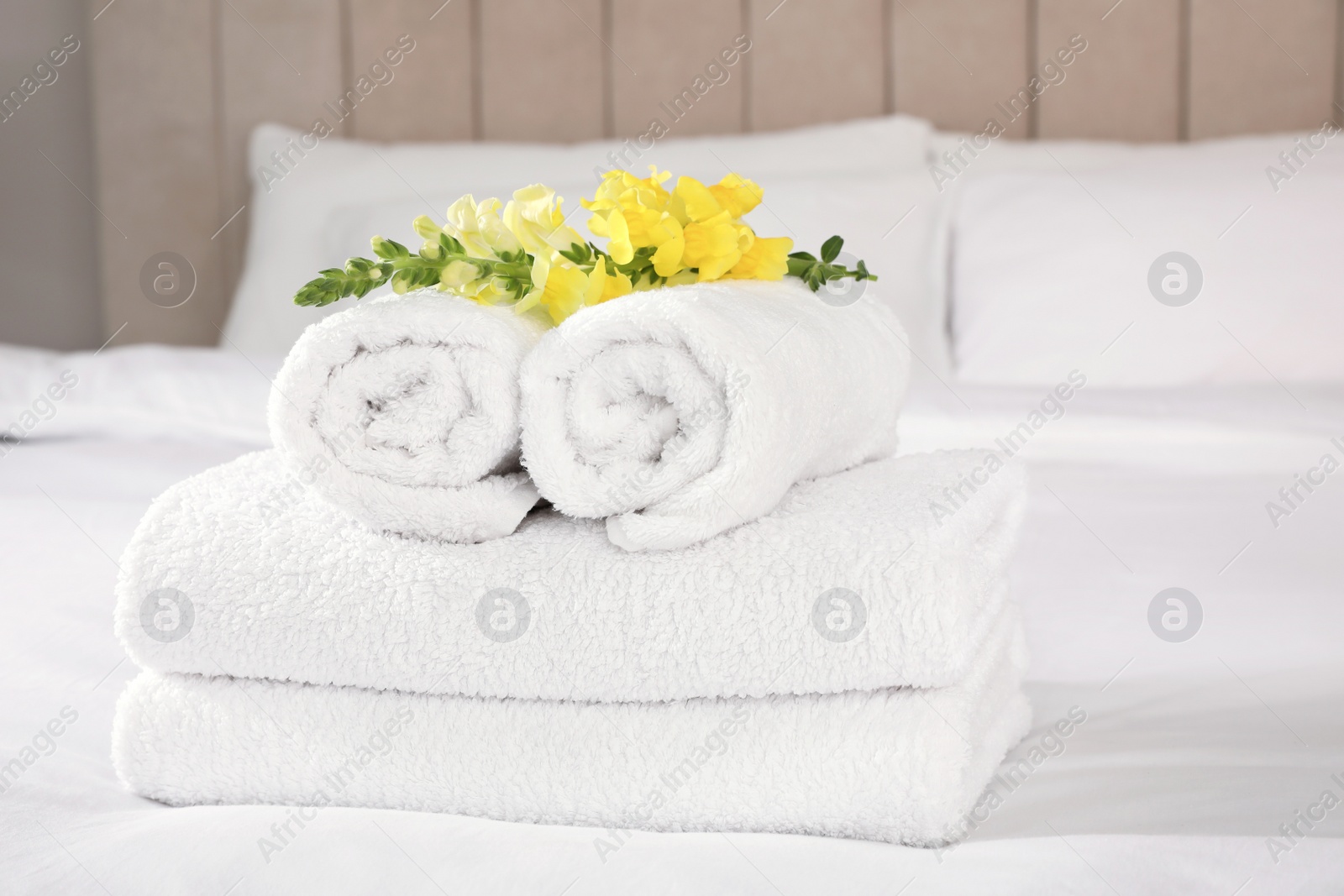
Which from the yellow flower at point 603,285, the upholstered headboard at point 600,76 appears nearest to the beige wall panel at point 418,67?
the upholstered headboard at point 600,76

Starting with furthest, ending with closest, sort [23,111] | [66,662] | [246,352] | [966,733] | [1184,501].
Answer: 1. [23,111]
2. [246,352]
3. [1184,501]
4. [66,662]
5. [966,733]

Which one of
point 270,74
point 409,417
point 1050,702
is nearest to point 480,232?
point 409,417

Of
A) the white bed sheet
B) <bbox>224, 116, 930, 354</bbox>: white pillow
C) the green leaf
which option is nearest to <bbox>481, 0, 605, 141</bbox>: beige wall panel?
<bbox>224, 116, 930, 354</bbox>: white pillow

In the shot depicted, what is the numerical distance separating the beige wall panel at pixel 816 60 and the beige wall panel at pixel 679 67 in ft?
0.16

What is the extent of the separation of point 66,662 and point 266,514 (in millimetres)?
314

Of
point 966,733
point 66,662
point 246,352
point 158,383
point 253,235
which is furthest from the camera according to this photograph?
point 253,235

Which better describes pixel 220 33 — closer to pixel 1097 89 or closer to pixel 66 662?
pixel 1097 89

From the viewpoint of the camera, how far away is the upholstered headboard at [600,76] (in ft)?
7.10

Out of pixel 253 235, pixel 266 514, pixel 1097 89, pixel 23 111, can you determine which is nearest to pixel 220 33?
pixel 23 111

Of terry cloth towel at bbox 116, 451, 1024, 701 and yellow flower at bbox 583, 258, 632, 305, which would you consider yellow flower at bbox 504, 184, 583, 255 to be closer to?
yellow flower at bbox 583, 258, 632, 305

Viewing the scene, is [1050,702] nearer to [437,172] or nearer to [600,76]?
[437,172]

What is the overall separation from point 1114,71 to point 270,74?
1.73m

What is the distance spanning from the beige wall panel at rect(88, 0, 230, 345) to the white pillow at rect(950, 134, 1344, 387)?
1.62 metres

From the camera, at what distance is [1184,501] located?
104cm
